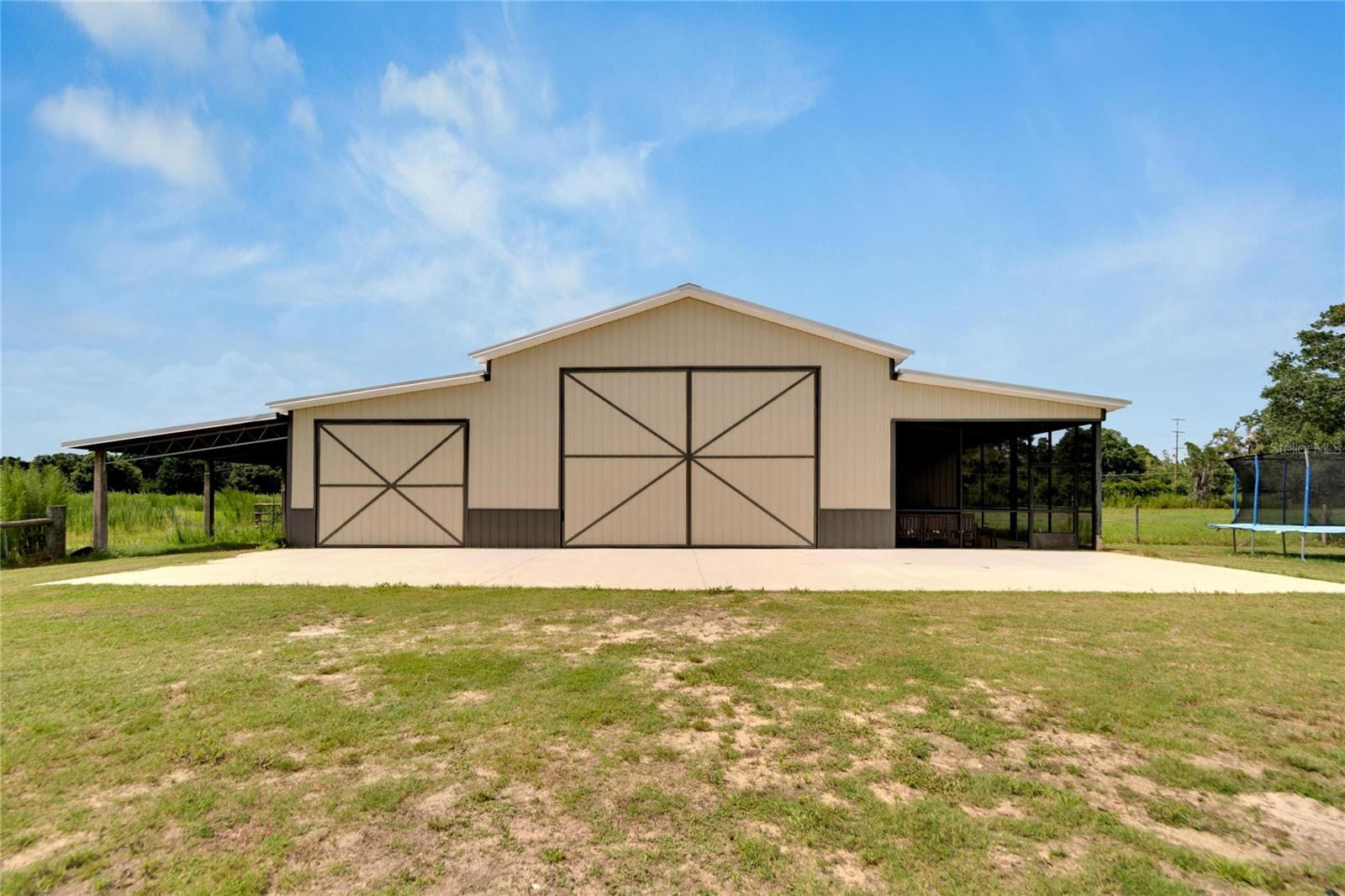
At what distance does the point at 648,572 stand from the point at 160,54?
13.2 metres

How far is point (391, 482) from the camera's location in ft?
46.1

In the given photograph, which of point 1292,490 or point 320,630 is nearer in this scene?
point 320,630

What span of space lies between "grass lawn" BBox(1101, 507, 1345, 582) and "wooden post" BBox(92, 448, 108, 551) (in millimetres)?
22501

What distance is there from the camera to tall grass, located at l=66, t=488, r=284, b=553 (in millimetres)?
14547

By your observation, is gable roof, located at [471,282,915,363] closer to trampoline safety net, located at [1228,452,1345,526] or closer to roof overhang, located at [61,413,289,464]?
roof overhang, located at [61,413,289,464]

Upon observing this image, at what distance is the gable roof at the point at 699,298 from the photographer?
44.4ft

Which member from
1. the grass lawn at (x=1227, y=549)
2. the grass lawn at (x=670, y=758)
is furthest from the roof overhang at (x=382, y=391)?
the grass lawn at (x=1227, y=549)

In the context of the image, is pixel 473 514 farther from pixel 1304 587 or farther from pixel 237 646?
pixel 1304 587

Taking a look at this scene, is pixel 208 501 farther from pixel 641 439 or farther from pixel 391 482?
pixel 641 439

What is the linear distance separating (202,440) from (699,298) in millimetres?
12605

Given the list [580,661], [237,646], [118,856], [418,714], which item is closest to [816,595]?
[580,661]

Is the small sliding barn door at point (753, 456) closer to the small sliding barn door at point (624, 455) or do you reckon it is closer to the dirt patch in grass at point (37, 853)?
the small sliding barn door at point (624, 455)

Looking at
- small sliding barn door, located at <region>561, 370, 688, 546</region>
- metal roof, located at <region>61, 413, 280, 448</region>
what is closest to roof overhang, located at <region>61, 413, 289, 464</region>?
metal roof, located at <region>61, 413, 280, 448</region>

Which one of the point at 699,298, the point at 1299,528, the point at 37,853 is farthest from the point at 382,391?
the point at 1299,528
